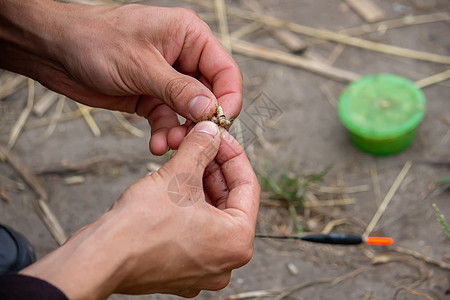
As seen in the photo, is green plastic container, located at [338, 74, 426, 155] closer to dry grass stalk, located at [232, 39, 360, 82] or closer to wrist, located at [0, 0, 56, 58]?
dry grass stalk, located at [232, 39, 360, 82]

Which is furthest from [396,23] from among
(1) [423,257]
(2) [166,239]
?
(2) [166,239]

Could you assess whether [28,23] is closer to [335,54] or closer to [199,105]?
[199,105]

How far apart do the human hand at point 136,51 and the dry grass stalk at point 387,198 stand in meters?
0.95

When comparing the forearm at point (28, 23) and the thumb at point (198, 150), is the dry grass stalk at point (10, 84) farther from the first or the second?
the thumb at point (198, 150)

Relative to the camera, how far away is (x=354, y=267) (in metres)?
2.00

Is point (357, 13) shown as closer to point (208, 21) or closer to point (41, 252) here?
point (208, 21)

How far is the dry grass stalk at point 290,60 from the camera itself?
9.23 ft

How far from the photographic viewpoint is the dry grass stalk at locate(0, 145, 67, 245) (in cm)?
213

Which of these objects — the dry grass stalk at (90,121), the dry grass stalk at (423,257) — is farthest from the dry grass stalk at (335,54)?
the dry grass stalk at (90,121)

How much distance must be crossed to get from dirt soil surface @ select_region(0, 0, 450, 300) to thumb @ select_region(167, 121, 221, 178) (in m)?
0.83

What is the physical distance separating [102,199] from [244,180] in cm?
110

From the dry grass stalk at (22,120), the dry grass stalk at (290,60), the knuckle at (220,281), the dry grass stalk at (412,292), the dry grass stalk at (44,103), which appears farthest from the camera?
the dry grass stalk at (290,60)

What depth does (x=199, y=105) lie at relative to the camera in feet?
4.57

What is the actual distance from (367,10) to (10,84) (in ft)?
7.31
